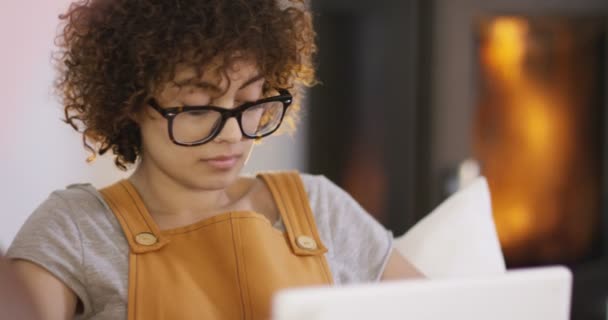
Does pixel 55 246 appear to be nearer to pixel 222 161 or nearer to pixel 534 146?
pixel 222 161

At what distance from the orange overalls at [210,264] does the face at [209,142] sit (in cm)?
7

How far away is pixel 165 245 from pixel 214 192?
0.14 meters

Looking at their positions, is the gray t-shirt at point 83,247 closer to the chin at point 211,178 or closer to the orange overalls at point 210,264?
the orange overalls at point 210,264

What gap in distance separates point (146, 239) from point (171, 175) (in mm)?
106

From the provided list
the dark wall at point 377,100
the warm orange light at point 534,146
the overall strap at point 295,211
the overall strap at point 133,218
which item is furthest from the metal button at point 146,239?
the warm orange light at point 534,146

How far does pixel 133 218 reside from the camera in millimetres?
1449

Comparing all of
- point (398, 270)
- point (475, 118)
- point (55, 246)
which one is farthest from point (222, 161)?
point (475, 118)

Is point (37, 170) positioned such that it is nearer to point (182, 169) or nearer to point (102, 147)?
point (102, 147)

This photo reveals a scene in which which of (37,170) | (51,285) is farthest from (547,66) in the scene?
(51,285)

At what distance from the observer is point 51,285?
4.39ft

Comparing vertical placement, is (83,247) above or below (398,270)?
above

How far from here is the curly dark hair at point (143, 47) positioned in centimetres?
138

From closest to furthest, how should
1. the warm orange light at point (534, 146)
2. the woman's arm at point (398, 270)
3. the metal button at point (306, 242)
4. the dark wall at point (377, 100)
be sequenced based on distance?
the metal button at point (306, 242)
the woman's arm at point (398, 270)
the dark wall at point (377, 100)
the warm orange light at point (534, 146)

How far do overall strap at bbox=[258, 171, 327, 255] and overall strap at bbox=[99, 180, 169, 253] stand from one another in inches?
8.5
